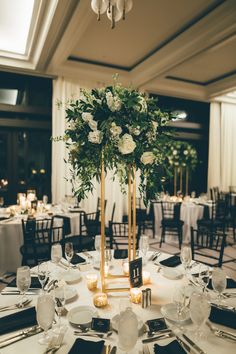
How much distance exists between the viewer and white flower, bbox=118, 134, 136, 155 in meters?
1.62

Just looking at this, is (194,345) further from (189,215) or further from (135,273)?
(189,215)

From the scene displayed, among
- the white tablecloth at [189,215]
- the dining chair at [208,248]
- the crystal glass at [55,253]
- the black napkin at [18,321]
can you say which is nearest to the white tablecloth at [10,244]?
the crystal glass at [55,253]

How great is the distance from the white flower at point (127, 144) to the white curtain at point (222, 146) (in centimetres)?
810

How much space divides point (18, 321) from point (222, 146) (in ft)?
29.8

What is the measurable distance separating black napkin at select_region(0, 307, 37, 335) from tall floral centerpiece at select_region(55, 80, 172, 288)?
28.9 inches

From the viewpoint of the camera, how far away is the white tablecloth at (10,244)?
4051mm

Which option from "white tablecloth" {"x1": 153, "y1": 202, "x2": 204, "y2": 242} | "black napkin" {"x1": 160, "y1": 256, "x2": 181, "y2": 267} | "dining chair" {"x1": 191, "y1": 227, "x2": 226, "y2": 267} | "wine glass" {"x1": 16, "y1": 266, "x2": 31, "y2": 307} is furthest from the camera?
"white tablecloth" {"x1": 153, "y1": 202, "x2": 204, "y2": 242}

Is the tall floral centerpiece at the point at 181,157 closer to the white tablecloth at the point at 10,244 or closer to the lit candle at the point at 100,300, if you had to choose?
the white tablecloth at the point at 10,244

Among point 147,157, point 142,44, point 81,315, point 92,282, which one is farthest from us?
point 142,44

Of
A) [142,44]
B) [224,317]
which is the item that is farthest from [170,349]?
[142,44]

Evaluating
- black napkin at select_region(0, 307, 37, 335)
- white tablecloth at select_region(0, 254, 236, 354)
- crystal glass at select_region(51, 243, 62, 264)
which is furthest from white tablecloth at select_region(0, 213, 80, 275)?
black napkin at select_region(0, 307, 37, 335)

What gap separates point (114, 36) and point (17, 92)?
2.78m

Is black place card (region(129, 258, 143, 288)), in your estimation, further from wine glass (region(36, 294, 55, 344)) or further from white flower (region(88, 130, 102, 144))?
white flower (region(88, 130, 102, 144))

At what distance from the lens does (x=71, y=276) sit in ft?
6.46
